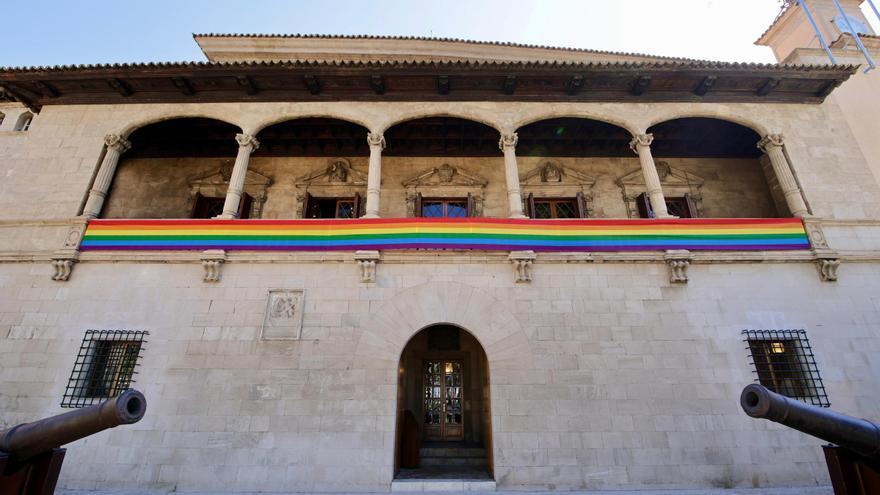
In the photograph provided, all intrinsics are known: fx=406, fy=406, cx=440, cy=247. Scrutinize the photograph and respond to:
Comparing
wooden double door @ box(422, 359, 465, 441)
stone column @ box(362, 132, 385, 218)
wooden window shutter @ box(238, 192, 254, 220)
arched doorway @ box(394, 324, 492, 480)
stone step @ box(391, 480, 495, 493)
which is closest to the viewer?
stone step @ box(391, 480, 495, 493)

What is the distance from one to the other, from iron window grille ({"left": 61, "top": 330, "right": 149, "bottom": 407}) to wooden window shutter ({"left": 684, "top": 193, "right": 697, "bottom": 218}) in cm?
1320

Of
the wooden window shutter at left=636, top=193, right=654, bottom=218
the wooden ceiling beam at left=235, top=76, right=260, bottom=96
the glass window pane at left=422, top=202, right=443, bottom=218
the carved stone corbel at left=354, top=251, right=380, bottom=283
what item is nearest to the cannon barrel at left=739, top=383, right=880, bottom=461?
the carved stone corbel at left=354, top=251, right=380, bottom=283

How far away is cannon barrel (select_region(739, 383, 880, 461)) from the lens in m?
3.35

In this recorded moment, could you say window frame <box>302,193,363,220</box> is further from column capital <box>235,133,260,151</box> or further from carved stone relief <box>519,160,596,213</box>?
carved stone relief <box>519,160,596,213</box>

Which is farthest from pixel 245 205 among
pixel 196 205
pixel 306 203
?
pixel 306 203

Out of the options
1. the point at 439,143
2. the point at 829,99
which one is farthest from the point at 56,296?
the point at 829,99

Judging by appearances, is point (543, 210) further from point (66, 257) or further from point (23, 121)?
point (23, 121)

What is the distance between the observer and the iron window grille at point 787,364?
25.0ft

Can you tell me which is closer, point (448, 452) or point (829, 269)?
point (829, 269)

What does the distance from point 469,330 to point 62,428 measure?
5.80 meters

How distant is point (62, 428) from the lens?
325 centimetres

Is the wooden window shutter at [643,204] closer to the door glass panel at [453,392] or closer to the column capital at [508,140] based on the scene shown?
the column capital at [508,140]

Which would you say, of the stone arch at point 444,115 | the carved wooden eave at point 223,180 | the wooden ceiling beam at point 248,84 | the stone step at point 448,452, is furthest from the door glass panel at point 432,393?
the wooden ceiling beam at point 248,84

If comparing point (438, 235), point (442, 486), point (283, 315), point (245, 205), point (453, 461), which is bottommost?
point (442, 486)
